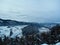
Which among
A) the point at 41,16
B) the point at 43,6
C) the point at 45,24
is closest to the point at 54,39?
the point at 45,24

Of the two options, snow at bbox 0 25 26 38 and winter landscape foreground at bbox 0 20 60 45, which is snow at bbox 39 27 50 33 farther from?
snow at bbox 0 25 26 38

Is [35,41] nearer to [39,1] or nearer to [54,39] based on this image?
[54,39]

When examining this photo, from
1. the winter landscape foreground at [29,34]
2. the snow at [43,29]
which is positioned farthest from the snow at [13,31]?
the snow at [43,29]

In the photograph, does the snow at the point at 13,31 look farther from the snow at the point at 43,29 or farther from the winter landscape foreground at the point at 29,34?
the snow at the point at 43,29

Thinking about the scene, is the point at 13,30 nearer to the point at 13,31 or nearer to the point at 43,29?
the point at 13,31

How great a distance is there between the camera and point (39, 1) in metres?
1.46

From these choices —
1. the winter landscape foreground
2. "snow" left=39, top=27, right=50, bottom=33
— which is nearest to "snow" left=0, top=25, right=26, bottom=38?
the winter landscape foreground

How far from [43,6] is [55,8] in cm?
15

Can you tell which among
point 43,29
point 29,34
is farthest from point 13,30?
point 43,29

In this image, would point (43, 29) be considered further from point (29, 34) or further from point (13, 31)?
point (13, 31)

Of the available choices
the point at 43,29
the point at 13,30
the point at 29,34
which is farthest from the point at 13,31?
the point at 43,29

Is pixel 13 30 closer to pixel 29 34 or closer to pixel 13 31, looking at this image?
pixel 13 31

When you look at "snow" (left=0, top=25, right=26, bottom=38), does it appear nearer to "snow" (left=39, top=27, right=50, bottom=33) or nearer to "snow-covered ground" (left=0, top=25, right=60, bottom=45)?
"snow-covered ground" (left=0, top=25, right=60, bottom=45)

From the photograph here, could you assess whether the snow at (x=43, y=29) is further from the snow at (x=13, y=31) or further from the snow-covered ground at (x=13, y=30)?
the snow at (x=13, y=31)
